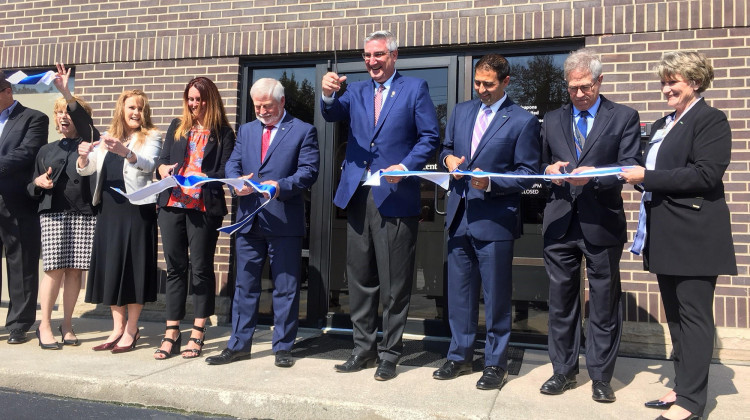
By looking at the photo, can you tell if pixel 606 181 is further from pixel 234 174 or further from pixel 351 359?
pixel 234 174

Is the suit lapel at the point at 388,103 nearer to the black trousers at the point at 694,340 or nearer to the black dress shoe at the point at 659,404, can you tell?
the black trousers at the point at 694,340

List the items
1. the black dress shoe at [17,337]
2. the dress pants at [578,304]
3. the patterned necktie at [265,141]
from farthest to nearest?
the black dress shoe at [17,337]
the patterned necktie at [265,141]
the dress pants at [578,304]

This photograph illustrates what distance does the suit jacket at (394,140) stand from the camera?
160 inches

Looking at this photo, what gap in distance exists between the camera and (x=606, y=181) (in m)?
3.50

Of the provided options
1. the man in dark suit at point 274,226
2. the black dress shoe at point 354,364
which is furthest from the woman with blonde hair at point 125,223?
the black dress shoe at point 354,364

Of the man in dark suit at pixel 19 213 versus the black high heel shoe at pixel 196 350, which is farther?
the man in dark suit at pixel 19 213

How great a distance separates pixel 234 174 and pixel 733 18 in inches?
154

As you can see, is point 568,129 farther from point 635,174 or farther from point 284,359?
point 284,359

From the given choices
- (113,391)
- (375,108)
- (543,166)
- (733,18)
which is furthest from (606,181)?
(113,391)

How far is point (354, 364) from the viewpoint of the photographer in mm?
4152

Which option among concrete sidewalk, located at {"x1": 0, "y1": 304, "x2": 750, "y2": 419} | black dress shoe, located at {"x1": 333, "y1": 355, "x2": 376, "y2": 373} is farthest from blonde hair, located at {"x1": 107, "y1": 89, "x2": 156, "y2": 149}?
black dress shoe, located at {"x1": 333, "y1": 355, "x2": 376, "y2": 373}

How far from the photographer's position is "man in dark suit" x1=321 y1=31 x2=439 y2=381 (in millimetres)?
4078

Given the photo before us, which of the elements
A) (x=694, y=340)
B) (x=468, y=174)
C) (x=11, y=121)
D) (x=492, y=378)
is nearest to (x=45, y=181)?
(x=11, y=121)

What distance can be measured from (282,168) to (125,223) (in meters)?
1.33
